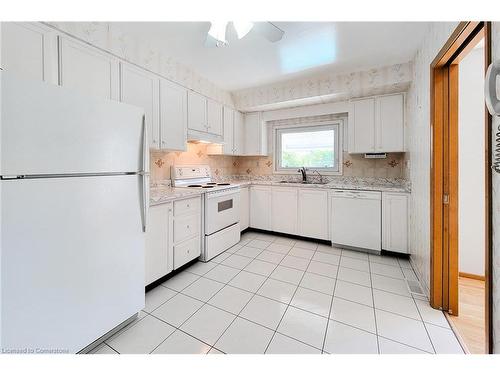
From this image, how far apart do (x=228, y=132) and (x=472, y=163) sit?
10.0 ft

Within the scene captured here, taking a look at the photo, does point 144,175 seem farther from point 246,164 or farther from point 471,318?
point 246,164

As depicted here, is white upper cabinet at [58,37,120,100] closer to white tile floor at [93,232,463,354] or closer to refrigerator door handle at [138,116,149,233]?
refrigerator door handle at [138,116,149,233]

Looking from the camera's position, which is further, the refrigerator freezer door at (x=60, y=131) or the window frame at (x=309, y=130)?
the window frame at (x=309, y=130)

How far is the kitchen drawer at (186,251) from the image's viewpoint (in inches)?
90.7

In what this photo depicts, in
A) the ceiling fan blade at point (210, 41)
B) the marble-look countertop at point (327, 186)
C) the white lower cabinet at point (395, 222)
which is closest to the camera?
the ceiling fan blade at point (210, 41)

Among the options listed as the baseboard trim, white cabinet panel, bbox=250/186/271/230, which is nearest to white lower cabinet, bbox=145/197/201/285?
white cabinet panel, bbox=250/186/271/230

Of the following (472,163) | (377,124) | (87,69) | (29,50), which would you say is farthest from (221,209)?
(472,163)

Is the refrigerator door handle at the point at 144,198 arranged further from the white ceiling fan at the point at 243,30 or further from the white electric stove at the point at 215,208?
the white ceiling fan at the point at 243,30

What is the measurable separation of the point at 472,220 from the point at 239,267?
252 cm

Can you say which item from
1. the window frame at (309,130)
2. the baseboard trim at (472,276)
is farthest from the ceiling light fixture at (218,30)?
the baseboard trim at (472,276)

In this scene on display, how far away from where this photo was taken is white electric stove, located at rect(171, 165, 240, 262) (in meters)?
2.69

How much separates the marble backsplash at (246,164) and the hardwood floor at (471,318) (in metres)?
1.45

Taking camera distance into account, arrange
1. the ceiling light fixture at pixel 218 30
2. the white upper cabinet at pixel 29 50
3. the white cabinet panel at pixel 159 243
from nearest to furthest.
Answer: the white upper cabinet at pixel 29 50 < the ceiling light fixture at pixel 218 30 < the white cabinet panel at pixel 159 243
